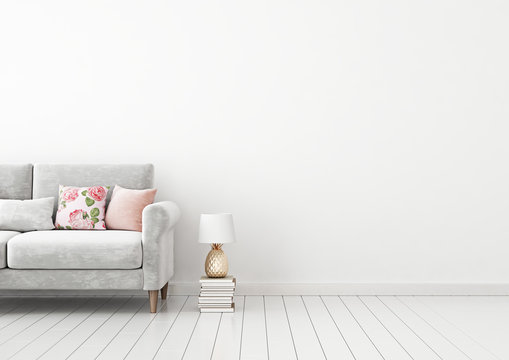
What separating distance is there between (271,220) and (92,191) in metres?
1.35

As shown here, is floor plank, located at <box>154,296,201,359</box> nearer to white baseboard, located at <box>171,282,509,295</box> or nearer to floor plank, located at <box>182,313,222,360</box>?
floor plank, located at <box>182,313,222,360</box>

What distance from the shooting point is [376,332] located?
11.1 feet

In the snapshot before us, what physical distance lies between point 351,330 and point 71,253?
69.6 inches

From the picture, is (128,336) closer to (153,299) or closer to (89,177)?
(153,299)

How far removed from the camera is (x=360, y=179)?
4605mm

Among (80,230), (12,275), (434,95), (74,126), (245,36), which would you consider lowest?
(12,275)

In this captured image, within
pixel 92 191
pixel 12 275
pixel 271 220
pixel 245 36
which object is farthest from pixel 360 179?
pixel 12 275

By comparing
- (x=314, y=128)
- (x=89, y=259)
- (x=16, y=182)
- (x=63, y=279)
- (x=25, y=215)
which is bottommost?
(x=63, y=279)

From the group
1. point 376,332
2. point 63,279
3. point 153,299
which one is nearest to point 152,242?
point 153,299

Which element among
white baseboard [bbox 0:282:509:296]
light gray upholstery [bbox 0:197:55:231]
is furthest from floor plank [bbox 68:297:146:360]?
light gray upholstery [bbox 0:197:55:231]

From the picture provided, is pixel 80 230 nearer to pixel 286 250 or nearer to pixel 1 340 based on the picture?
pixel 1 340

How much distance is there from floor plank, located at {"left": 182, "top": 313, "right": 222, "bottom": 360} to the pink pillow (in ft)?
2.69

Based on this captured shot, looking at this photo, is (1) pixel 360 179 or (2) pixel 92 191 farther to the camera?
(1) pixel 360 179

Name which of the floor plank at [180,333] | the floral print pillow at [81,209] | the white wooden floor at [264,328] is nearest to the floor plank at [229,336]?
the white wooden floor at [264,328]
